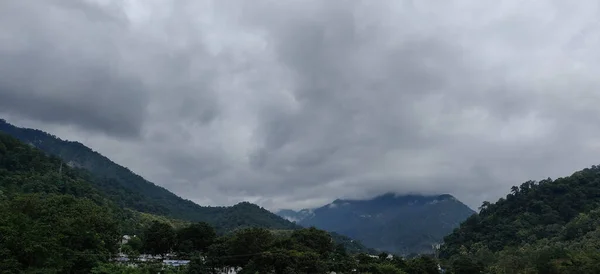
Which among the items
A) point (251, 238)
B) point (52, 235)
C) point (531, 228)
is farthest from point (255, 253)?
point (531, 228)

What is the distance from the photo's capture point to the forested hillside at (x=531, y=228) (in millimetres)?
59094

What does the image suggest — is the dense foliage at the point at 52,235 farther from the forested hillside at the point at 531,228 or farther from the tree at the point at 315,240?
the forested hillside at the point at 531,228

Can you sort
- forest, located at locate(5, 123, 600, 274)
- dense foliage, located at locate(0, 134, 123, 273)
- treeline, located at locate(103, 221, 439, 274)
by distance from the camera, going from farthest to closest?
treeline, located at locate(103, 221, 439, 274)
forest, located at locate(5, 123, 600, 274)
dense foliage, located at locate(0, 134, 123, 273)

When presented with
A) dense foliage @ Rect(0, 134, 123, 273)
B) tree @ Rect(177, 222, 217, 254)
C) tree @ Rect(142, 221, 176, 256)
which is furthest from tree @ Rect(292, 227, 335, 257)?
dense foliage @ Rect(0, 134, 123, 273)

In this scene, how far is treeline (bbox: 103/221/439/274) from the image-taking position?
149 feet

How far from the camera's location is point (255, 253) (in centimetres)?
4928

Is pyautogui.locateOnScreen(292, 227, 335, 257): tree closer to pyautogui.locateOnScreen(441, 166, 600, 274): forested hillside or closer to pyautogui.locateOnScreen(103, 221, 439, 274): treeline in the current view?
pyautogui.locateOnScreen(103, 221, 439, 274): treeline

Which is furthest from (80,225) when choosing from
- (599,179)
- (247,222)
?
(247,222)

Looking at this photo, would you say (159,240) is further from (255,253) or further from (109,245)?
(255,253)

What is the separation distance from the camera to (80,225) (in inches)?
1622

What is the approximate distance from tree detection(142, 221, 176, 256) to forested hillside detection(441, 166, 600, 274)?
38.6 metres

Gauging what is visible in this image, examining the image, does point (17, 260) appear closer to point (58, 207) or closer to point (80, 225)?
point (80, 225)

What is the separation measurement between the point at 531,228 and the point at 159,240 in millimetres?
69243

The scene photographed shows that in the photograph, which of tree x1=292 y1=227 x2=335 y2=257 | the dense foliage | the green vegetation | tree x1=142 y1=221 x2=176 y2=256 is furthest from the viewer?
tree x1=292 y1=227 x2=335 y2=257
